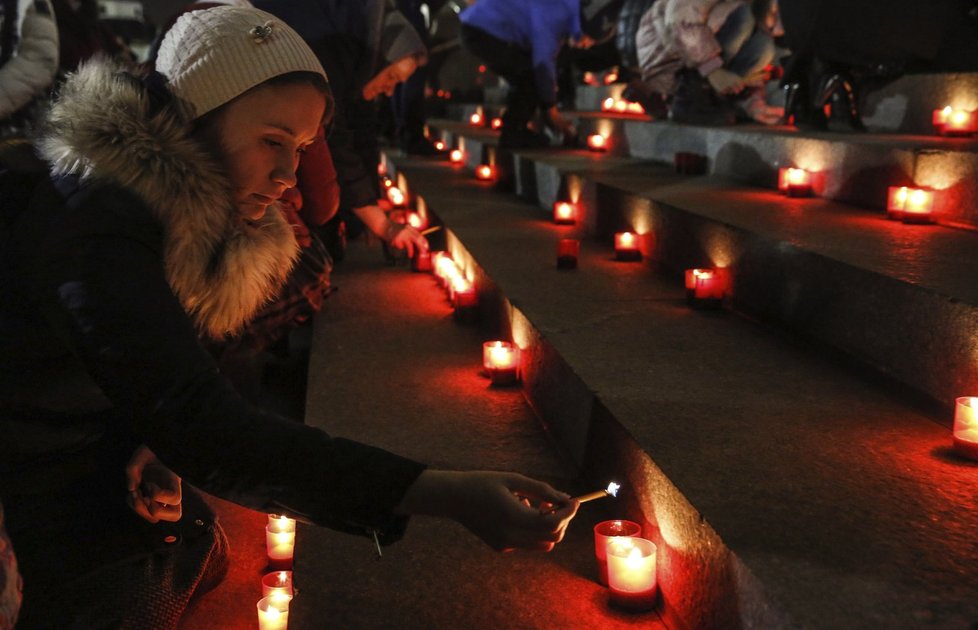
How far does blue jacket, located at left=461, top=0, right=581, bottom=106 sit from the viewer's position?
6398mm

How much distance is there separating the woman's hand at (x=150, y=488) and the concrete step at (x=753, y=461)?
2.98ft

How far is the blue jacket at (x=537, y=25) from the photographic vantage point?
6.40 metres

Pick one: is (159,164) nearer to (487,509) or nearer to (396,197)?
(487,509)

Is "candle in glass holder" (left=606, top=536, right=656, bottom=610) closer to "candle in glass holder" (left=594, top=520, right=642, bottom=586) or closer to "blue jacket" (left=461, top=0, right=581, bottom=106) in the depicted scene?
"candle in glass holder" (left=594, top=520, right=642, bottom=586)

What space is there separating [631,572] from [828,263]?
1.15m

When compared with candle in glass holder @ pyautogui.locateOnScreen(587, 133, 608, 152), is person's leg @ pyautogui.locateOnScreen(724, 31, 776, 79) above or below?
above

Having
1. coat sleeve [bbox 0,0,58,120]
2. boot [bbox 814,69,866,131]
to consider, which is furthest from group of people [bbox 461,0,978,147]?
coat sleeve [bbox 0,0,58,120]

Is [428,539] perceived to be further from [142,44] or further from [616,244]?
[142,44]

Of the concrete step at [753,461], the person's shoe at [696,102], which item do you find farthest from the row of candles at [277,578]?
the person's shoe at [696,102]

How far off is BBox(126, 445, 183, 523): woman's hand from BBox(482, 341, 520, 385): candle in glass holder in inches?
47.0

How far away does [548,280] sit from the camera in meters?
3.39

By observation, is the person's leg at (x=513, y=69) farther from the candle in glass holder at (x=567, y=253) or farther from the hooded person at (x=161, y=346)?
the hooded person at (x=161, y=346)

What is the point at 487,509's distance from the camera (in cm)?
131

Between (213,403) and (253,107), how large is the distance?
516 millimetres
